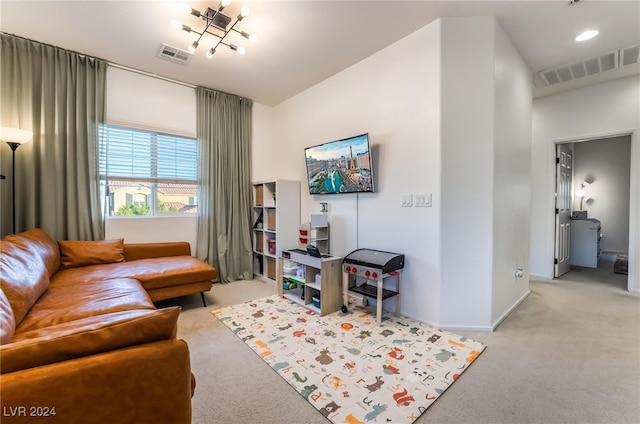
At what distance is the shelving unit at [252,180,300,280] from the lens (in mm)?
3758

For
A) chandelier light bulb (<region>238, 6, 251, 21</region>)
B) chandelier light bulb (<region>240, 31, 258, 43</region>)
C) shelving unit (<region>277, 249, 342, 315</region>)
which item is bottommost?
shelving unit (<region>277, 249, 342, 315</region>)

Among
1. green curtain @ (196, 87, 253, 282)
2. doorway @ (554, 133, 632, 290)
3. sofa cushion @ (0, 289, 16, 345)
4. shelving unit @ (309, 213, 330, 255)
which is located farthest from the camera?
doorway @ (554, 133, 632, 290)

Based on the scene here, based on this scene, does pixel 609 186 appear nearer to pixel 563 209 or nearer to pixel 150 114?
pixel 563 209

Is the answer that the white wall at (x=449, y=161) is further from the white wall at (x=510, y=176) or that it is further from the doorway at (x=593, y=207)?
the doorway at (x=593, y=207)

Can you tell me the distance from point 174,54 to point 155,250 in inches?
91.2

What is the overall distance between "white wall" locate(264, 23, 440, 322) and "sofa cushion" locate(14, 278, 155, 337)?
2190 mm

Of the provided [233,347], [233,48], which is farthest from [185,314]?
[233,48]

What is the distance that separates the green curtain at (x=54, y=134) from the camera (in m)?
2.67

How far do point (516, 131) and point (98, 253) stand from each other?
4686 millimetres

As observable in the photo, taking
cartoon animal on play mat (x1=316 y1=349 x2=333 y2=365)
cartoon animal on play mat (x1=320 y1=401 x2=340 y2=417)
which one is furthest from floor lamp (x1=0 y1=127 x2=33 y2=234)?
cartoon animal on play mat (x1=320 y1=401 x2=340 y2=417)

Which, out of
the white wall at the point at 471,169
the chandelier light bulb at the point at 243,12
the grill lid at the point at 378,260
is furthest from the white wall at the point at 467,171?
the chandelier light bulb at the point at 243,12

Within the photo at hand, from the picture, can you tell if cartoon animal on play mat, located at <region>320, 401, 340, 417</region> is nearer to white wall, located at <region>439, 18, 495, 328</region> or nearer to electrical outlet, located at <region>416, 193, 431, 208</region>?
white wall, located at <region>439, 18, 495, 328</region>

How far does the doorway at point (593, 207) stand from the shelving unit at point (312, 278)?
3.70m

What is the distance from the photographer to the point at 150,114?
139 inches
